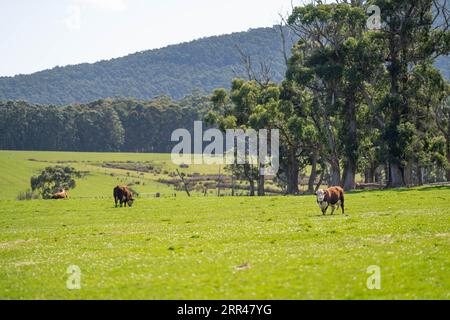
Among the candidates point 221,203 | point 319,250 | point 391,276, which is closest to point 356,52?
point 221,203

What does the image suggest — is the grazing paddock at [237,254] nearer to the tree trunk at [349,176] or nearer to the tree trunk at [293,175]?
the tree trunk at [349,176]

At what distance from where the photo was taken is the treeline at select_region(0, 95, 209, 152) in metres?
182

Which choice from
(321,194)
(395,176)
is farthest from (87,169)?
(321,194)

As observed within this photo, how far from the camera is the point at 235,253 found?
22016mm

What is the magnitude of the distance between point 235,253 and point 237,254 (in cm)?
29

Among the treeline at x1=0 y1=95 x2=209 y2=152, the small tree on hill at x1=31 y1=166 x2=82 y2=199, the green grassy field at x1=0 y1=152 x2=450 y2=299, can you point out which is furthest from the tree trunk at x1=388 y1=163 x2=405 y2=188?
the treeline at x1=0 y1=95 x2=209 y2=152

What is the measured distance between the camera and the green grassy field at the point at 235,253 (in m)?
16.5

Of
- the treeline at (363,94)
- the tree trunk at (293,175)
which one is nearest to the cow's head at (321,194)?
the treeline at (363,94)

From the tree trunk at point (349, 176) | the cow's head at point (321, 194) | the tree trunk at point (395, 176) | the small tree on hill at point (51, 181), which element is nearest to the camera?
the cow's head at point (321, 194)

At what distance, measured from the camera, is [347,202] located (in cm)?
4447

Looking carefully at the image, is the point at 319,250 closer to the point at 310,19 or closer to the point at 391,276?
the point at 391,276

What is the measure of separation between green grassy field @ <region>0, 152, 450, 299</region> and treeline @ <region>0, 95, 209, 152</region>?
146 m

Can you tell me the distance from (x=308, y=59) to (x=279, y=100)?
667cm

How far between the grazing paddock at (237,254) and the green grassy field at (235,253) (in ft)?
0.13
